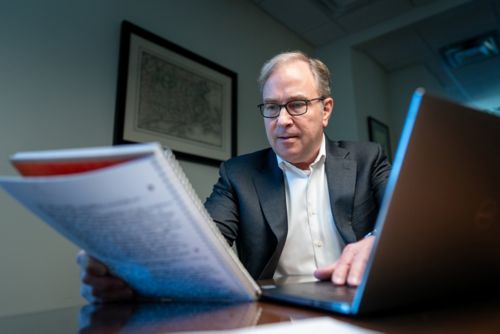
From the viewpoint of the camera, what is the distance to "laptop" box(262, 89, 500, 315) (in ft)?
1.01

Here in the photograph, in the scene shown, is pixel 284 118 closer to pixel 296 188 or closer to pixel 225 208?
pixel 296 188

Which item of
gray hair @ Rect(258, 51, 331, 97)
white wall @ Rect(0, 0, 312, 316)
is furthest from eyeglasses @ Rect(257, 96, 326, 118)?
white wall @ Rect(0, 0, 312, 316)

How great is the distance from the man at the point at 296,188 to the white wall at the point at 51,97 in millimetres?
706

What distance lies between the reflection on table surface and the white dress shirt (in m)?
0.72

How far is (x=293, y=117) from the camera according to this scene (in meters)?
1.27

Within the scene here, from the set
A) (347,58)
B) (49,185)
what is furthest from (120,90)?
(347,58)

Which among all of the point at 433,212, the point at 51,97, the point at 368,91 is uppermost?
the point at 368,91

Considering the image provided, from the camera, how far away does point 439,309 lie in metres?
0.43

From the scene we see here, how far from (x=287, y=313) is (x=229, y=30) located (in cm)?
230

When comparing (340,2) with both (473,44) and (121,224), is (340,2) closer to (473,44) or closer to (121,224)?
(473,44)

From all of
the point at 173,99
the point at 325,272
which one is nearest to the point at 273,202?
the point at 325,272

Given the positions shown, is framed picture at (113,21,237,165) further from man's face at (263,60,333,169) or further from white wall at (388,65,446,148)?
white wall at (388,65,446,148)

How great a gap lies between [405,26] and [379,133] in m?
0.99

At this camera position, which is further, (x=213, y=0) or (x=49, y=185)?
(x=213, y=0)
